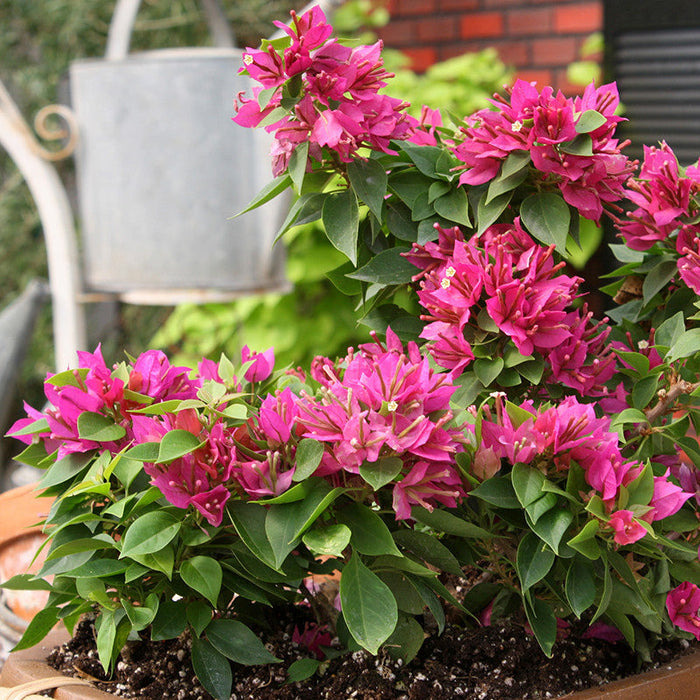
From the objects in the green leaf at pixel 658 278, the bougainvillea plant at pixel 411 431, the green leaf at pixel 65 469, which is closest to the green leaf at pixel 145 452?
the bougainvillea plant at pixel 411 431

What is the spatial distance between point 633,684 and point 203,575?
30cm

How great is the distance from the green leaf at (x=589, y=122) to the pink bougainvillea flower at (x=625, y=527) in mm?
264

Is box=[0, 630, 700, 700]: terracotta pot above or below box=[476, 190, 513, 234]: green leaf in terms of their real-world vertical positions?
below

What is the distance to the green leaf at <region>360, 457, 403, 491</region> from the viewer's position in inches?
22.0

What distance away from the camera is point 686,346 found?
0.62 m

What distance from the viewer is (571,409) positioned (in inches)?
23.7

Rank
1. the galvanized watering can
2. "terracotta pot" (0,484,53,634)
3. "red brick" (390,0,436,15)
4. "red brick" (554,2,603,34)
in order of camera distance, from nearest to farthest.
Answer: "terracotta pot" (0,484,53,634) < the galvanized watering can < "red brick" (554,2,603,34) < "red brick" (390,0,436,15)

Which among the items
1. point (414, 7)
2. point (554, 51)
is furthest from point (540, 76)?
point (414, 7)

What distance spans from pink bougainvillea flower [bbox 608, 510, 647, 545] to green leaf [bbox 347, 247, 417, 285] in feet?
0.79

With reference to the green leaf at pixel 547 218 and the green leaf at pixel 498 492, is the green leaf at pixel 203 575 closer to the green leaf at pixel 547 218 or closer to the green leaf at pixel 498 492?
the green leaf at pixel 498 492

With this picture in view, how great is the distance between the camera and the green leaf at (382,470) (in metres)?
0.56

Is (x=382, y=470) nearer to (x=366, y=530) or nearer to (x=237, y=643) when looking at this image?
(x=366, y=530)

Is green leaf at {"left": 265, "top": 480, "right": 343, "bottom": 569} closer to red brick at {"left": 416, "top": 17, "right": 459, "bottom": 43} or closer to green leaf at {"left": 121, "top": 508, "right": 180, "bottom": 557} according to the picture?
green leaf at {"left": 121, "top": 508, "right": 180, "bottom": 557}

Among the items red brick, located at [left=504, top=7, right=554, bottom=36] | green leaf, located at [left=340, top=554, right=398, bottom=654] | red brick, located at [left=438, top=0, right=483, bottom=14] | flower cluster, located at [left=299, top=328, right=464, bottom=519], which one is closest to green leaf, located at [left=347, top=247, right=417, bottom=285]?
flower cluster, located at [left=299, top=328, right=464, bottom=519]
